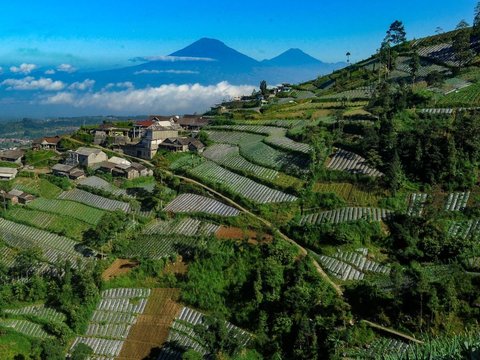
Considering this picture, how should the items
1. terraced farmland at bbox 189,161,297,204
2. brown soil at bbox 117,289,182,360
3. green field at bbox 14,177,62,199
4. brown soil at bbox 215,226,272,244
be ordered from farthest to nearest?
green field at bbox 14,177,62,199, terraced farmland at bbox 189,161,297,204, brown soil at bbox 215,226,272,244, brown soil at bbox 117,289,182,360

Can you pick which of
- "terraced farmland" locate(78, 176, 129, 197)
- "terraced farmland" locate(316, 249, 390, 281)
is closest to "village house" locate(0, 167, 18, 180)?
"terraced farmland" locate(78, 176, 129, 197)

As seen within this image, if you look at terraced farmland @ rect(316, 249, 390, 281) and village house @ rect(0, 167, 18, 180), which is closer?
terraced farmland @ rect(316, 249, 390, 281)

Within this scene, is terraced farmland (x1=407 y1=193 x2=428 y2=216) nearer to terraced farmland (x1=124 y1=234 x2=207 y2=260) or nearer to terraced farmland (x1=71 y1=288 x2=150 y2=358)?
terraced farmland (x1=124 y1=234 x2=207 y2=260)

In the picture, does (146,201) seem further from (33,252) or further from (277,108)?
(277,108)

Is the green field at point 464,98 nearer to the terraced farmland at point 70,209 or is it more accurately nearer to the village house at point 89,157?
the terraced farmland at point 70,209

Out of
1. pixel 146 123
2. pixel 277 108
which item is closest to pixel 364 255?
pixel 277 108

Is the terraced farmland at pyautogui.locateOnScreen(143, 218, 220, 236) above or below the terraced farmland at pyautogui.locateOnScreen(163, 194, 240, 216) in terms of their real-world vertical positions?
below
